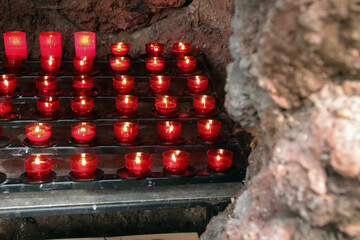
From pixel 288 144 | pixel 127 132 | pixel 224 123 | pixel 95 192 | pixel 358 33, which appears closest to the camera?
pixel 358 33

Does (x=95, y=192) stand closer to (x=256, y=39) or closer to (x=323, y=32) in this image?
(x=256, y=39)

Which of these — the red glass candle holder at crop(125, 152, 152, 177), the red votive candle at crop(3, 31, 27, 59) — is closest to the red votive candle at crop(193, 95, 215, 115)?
the red glass candle holder at crop(125, 152, 152, 177)

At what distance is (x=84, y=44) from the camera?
2992mm

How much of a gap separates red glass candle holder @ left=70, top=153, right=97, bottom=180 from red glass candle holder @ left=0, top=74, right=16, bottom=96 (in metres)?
0.64

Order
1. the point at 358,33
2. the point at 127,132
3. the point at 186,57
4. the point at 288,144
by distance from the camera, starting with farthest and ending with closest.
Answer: the point at 186,57 → the point at 127,132 → the point at 288,144 → the point at 358,33

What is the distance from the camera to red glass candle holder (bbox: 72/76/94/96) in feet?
9.04

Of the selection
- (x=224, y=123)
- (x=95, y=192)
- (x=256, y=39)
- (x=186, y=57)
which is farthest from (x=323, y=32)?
(x=186, y=57)

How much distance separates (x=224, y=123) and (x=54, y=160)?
96 centimetres

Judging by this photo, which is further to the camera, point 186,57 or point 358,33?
point 186,57

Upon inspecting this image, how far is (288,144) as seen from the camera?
3.92 feet

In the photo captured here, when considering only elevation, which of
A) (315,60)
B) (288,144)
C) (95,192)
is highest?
(315,60)

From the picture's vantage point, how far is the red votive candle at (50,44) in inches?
116

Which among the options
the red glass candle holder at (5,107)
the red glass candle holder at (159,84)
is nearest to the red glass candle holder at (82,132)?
the red glass candle holder at (5,107)

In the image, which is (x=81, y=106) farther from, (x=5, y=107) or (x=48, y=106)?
(x=5, y=107)
